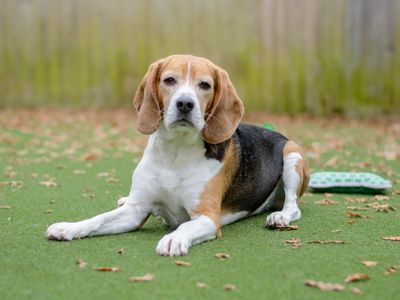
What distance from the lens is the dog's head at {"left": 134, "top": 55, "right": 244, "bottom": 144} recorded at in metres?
5.12

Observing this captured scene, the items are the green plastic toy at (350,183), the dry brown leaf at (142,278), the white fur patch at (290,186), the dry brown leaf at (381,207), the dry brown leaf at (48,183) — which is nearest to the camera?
the dry brown leaf at (142,278)

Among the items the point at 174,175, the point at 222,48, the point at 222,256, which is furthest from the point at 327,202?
the point at 222,48

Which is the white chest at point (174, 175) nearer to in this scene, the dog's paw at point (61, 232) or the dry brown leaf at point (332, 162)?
the dog's paw at point (61, 232)

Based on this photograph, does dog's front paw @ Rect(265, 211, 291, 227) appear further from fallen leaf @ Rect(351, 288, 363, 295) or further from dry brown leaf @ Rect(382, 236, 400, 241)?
fallen leaf @ Rect(351, 288, 363, 295)

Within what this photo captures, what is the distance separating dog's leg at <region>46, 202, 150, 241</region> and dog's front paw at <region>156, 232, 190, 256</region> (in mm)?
664

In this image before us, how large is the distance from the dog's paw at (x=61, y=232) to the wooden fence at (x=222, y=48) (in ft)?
30.4

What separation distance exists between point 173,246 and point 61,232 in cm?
87

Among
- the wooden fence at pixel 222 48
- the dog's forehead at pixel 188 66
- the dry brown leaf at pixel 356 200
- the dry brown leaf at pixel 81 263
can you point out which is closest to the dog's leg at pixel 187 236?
the dry brown leaf at pixel 81 263

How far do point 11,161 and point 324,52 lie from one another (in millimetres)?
7096

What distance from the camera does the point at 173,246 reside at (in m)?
4.66

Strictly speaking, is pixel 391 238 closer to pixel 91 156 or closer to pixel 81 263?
pixel 81 263

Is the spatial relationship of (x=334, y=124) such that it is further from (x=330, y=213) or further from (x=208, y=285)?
(x=208, y=285)

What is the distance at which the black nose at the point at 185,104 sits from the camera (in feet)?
16.6

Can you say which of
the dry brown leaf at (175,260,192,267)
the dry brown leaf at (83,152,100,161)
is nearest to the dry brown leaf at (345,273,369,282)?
the dry brown leaf at (175,260,192,267)
